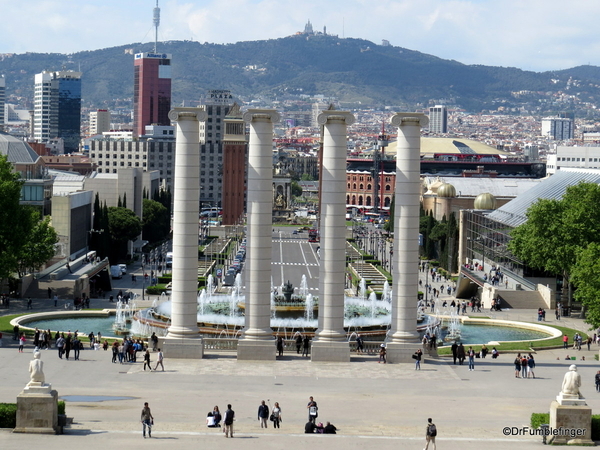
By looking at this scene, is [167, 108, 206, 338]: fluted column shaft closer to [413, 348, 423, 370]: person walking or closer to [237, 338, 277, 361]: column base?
[237, 338, 277, 361]: column base

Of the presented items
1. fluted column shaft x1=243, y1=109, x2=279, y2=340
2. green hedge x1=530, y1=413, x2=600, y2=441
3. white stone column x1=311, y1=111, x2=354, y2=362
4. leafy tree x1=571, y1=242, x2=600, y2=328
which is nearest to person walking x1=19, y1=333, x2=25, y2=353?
fluted column shaft x1=243, y1=109, x2=279, y2=340

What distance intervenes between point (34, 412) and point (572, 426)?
1877cm

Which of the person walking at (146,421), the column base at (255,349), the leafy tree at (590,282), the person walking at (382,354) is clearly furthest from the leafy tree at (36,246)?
the person walking at (146,421)

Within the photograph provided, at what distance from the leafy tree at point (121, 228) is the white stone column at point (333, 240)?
239 ft

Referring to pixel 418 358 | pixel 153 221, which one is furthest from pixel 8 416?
pixel 153 221

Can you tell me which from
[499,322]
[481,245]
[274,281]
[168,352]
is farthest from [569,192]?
[168,352]

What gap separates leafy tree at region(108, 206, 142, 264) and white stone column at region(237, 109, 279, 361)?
236ft

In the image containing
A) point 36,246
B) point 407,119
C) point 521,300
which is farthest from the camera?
point 521,300

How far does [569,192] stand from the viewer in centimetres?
9094

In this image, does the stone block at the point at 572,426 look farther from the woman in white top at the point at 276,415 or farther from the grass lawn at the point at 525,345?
the grass lawn at the point at 525,345

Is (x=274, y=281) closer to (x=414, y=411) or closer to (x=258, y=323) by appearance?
(x=258, y=323)

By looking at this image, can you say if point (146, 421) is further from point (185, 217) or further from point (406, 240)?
point (406, 240)

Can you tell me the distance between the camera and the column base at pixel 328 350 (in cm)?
5675

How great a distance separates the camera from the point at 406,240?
2240 inches
